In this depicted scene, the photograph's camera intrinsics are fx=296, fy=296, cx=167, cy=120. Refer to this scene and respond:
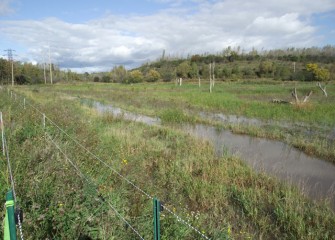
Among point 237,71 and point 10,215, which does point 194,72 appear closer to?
point 237,71

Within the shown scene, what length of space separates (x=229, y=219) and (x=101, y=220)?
2640 mm

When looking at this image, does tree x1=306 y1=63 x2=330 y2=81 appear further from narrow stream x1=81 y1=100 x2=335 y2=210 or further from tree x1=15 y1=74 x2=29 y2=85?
tree x1=15 y1=74 x2=29 y2=85

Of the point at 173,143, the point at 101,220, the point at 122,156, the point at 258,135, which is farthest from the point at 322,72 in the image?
the point at 101,220

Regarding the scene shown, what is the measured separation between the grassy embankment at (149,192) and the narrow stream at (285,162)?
0.82 m

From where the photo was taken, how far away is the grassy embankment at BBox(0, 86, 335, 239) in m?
3.81

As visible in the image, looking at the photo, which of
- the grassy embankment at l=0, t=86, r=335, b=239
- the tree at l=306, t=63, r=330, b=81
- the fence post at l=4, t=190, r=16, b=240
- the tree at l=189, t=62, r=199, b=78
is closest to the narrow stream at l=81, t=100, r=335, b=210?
the grassy embankment at l=0, t=86, r=335, b=239

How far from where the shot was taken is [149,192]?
5754 millimetres

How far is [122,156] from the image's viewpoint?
25.3ft

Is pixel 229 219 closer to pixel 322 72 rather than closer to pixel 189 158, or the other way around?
pixel 189 158

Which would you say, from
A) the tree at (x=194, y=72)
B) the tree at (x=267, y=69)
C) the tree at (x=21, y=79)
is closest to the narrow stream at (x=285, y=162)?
the tree at (x=267, y=69)

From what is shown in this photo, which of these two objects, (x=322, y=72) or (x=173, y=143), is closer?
(x=173, y=143)

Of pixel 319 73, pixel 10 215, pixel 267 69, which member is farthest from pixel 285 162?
pixel 267 69

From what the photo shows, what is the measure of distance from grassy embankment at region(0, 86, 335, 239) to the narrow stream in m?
0.82

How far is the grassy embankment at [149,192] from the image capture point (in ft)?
12.5
